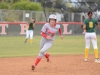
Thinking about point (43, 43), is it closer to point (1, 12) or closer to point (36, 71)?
point (36, 71)

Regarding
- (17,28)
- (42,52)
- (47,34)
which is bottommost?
(17,28)

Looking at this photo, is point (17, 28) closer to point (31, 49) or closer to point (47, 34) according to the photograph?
point (31, 49)

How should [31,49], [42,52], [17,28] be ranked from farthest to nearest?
[17,28], [31,49], [42,52]

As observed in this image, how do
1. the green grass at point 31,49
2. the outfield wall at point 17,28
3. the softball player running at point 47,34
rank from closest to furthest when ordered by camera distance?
the softball player running at point 47,34
the green grass at point 31,49
the outfield wall at point 17,28

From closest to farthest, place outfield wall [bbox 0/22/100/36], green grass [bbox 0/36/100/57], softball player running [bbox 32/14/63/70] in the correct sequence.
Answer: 1. softball player running [bbox 32/14/63/70]
2. green grass [bbox 0/36/100/57]
3. outfield wall [bbox 0/22/100/36]

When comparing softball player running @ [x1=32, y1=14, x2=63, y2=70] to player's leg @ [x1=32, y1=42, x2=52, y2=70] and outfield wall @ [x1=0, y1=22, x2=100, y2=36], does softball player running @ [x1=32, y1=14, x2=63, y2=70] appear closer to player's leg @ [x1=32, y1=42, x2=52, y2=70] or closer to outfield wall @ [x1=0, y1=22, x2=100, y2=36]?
player's leg @ [x1=32, y1=42, x2=52, y2=70]

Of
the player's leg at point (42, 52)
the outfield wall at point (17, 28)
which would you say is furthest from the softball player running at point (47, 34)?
the outfield wall at point (17, 28)

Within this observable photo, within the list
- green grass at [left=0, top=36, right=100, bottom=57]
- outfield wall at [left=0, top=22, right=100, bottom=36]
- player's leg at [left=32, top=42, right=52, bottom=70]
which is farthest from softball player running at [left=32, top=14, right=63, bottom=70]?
outfield wall at [left=0, top=22, right=100, bottom=36]

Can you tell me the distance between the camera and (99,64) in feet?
43.7

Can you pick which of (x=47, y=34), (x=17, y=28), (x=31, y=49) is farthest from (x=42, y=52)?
(x=17, y=28)

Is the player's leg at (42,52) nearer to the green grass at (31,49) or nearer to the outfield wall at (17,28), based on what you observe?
the green grass at (31,49)

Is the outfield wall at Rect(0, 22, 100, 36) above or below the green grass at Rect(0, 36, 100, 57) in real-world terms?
above

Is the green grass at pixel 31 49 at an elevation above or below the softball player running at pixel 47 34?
below

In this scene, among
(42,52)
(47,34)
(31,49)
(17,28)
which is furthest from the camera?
(17,28)
